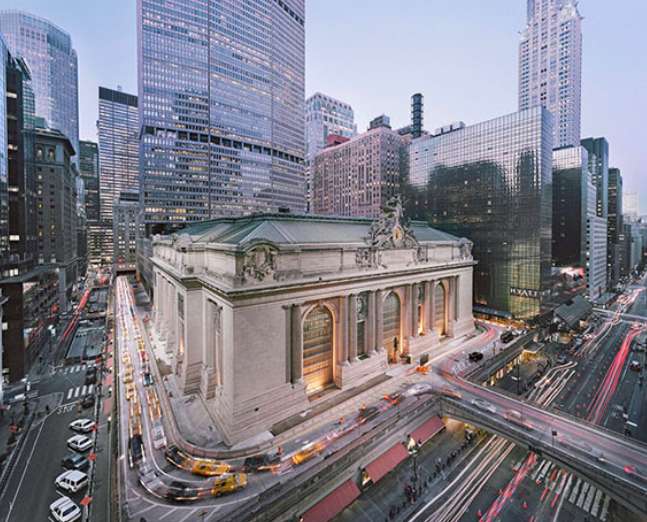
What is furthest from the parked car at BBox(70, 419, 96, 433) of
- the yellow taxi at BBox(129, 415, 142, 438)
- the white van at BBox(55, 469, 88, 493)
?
the white van at BBox(55, 469, 88, 493)

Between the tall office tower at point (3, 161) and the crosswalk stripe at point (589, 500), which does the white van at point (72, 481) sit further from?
the crosswalk stripe at point (589, 500)

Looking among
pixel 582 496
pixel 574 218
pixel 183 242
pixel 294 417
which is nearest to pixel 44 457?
pixel 294 417

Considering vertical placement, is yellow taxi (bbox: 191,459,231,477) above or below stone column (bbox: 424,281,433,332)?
below

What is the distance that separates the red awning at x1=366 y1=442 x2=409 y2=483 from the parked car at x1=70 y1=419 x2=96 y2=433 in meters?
30.1

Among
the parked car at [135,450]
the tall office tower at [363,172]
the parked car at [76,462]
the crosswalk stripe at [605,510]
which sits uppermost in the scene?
the tall office tower at [363,172]

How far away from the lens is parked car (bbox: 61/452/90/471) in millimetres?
27344

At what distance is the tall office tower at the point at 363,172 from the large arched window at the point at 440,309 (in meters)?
62.7

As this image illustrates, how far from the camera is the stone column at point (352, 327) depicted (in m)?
35.1

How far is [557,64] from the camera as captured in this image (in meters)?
136

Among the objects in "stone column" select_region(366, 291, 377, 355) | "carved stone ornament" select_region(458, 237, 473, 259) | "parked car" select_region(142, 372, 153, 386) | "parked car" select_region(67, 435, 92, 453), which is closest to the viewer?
"parked car" select_region(67, 435, 92, 453)

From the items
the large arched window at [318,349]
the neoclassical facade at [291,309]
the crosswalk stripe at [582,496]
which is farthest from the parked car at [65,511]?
the crosswalk stripe at [582,496]

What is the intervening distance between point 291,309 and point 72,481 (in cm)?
2274

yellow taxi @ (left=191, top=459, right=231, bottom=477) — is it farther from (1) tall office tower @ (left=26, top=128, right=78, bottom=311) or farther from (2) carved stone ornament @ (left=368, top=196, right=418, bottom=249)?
(1) tall office tower @ (left=26, top=128, right=78, bottom=311)

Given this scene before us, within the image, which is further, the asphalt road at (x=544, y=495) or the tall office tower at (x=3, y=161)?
the tall office tower at (x=3, y=161)
